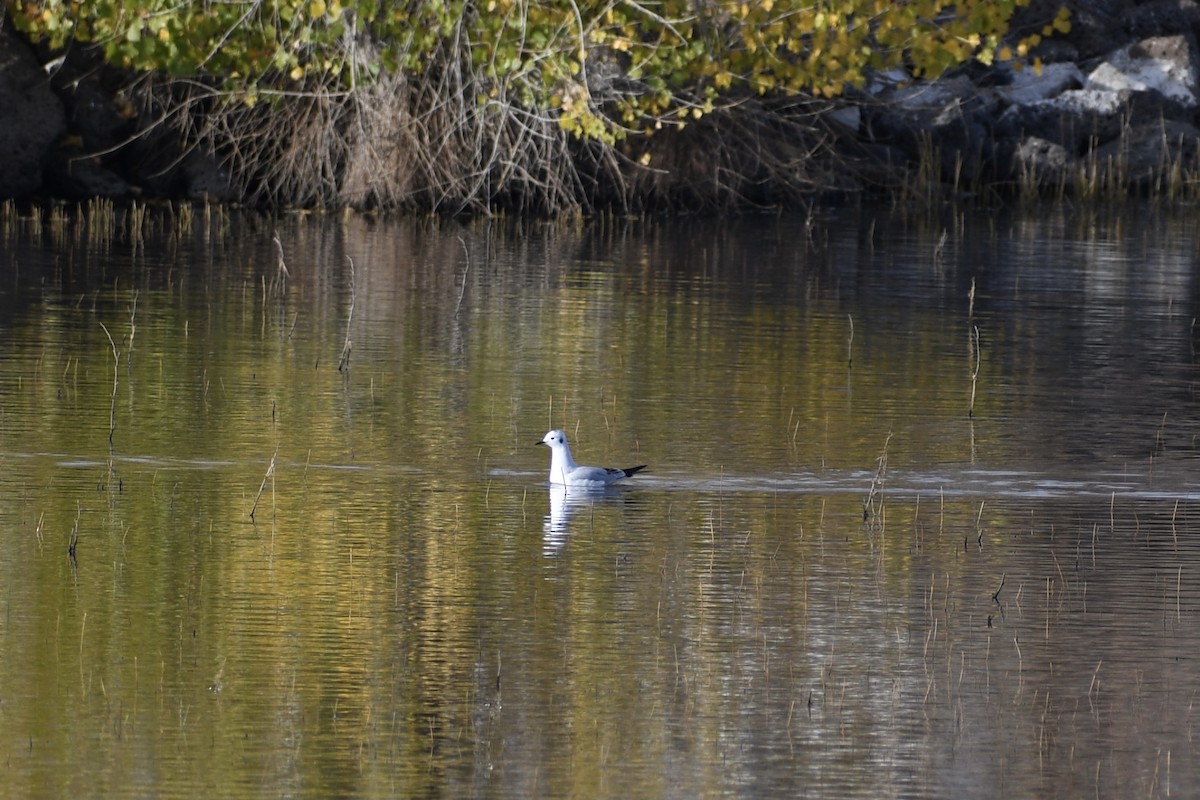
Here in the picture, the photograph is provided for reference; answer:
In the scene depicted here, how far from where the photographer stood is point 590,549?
35.5ft

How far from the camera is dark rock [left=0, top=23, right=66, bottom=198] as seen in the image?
2939cm

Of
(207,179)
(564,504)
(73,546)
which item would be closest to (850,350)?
(564,504)

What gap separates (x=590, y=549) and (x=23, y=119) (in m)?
20.3

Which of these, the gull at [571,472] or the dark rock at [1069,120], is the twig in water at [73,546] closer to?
the gull at [571,472]

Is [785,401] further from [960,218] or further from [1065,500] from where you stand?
[960,218]

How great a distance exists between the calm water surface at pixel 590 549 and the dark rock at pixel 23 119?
858cm

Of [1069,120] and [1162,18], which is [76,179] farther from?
[1162,18]

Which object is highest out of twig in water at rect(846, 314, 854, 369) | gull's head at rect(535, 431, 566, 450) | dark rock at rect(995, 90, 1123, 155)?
dark rock at rect(995, 90, 1123, 155)

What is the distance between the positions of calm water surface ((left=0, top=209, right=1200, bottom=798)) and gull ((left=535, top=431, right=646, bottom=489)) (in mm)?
129

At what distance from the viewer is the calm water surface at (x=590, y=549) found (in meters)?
7.83

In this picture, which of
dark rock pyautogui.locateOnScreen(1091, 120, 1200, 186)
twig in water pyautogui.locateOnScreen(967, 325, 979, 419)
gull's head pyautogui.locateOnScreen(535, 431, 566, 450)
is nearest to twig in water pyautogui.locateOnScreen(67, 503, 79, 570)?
gull's head pyautogui.locateOnScreen(535, 431, 566, 450)

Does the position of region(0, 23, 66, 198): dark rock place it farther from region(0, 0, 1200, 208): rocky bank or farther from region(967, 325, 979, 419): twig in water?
region(967, 325, 979, 419): twig in water

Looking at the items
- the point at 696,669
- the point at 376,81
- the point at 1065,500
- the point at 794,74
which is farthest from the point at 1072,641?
the point at 376,81

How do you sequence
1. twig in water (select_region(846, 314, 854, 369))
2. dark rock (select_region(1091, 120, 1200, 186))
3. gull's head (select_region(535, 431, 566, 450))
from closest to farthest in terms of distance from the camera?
1. gull's head (select_region(535, 431, 566, 450))
2. twig in water (select_region(846, 314, 854, 369))
3. dark rock (select_region(1091, 120, 1200, 186))
